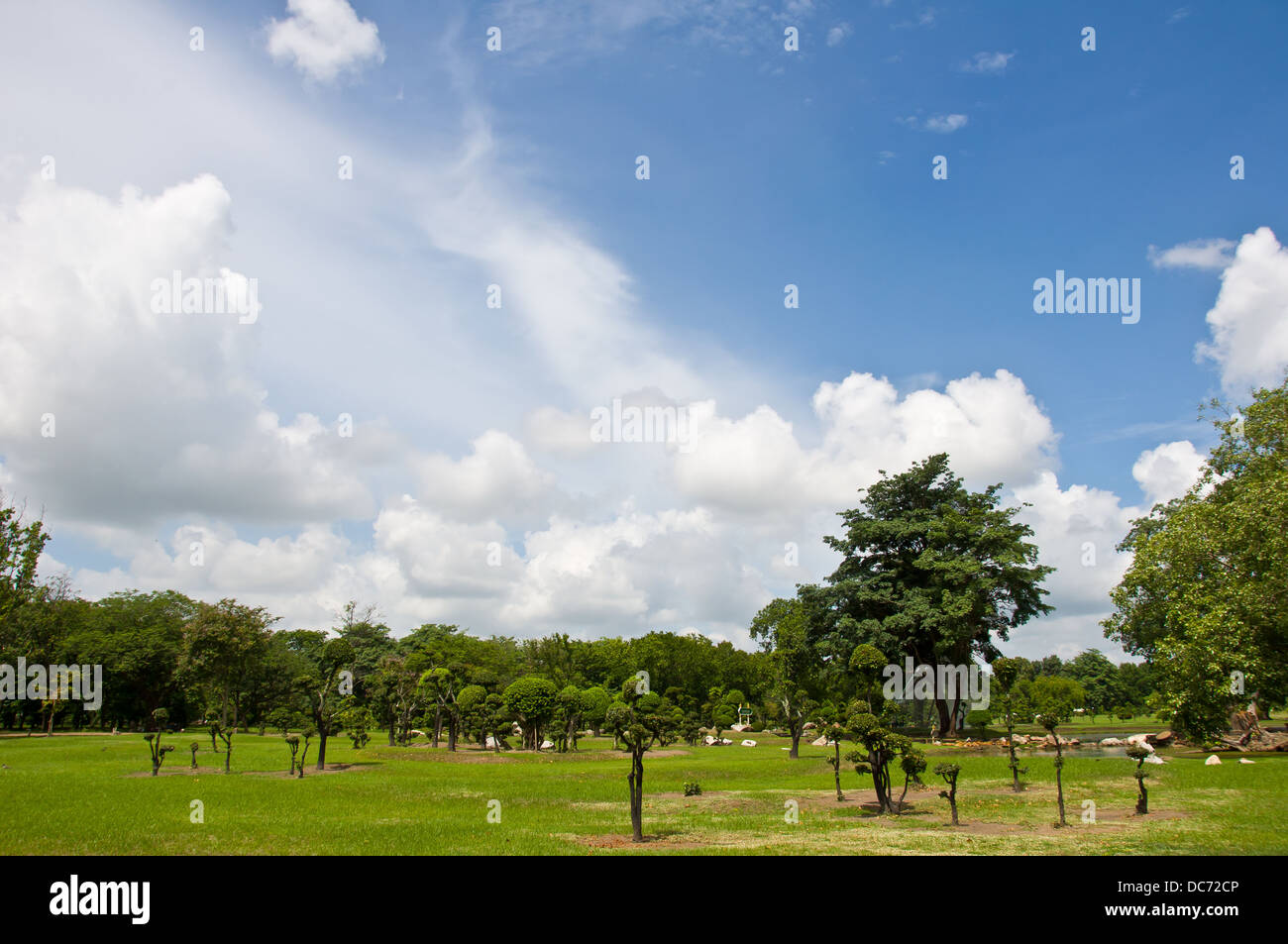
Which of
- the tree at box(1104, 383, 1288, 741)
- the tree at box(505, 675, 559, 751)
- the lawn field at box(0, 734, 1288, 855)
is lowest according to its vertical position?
the tree at box(505, 675, 559, 751)

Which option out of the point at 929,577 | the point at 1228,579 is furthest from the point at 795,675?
the point at 1228,579

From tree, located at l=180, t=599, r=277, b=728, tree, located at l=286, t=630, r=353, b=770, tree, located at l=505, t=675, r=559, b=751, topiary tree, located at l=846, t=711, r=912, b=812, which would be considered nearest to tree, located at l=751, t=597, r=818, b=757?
tree, located at l=505, t=675, r=559, b=751

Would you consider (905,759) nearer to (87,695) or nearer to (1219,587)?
(1219,587)

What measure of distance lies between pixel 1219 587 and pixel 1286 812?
12775mm

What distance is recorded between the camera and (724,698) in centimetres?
7844

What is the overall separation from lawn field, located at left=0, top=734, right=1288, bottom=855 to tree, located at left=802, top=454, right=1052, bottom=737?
13.2 meters

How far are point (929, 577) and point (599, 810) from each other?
35.8 metres

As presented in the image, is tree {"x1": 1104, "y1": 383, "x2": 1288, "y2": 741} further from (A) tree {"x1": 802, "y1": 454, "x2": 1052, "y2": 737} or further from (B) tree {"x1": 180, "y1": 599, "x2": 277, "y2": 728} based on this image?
(B) tree {"x1": 180, "y1": 599, "x2": 277, "y2": 728}

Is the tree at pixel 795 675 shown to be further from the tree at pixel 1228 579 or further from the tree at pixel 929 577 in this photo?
the tree at pixel 1228 579

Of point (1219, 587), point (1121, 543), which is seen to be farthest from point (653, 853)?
point (1121, 543)


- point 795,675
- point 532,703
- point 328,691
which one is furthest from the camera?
point 795,675

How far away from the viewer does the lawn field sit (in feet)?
46.2

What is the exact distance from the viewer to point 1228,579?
27062 millimetres

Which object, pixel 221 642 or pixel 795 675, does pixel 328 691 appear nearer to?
pixel 221 642
